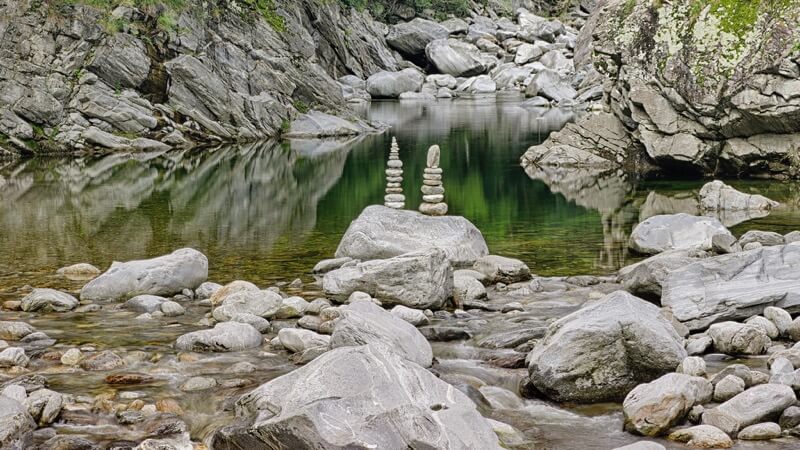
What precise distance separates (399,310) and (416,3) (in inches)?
4156

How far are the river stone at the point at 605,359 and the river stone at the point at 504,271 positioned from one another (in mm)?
7511

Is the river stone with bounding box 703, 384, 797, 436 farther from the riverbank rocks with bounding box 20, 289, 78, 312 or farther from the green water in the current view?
the riverbank rocks with bounding box 20, 289, 78, 312

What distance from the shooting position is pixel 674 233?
22625 mm

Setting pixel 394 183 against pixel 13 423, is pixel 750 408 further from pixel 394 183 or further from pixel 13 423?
pixel 394 183

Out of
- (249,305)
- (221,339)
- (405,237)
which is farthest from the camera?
(405,237)

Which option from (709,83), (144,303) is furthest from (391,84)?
(144,303)

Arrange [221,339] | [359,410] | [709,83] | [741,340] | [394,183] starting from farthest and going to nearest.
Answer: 1. [709,83]
2. [394,183]
3. [221,339]
4. [741,340]
5. [359,410]

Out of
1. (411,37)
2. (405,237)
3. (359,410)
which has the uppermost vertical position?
(411,37)

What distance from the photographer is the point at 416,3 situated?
116812 mm

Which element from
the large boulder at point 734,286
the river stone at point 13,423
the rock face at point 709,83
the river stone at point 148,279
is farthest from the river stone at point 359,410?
the rock face at point 709,83

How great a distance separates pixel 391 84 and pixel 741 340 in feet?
277

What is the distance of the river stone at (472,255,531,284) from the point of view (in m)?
19.5

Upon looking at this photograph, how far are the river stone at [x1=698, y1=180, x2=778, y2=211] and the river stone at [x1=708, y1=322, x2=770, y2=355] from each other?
1722 centimetres

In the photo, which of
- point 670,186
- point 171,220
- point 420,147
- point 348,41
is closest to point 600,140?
point 670,186
